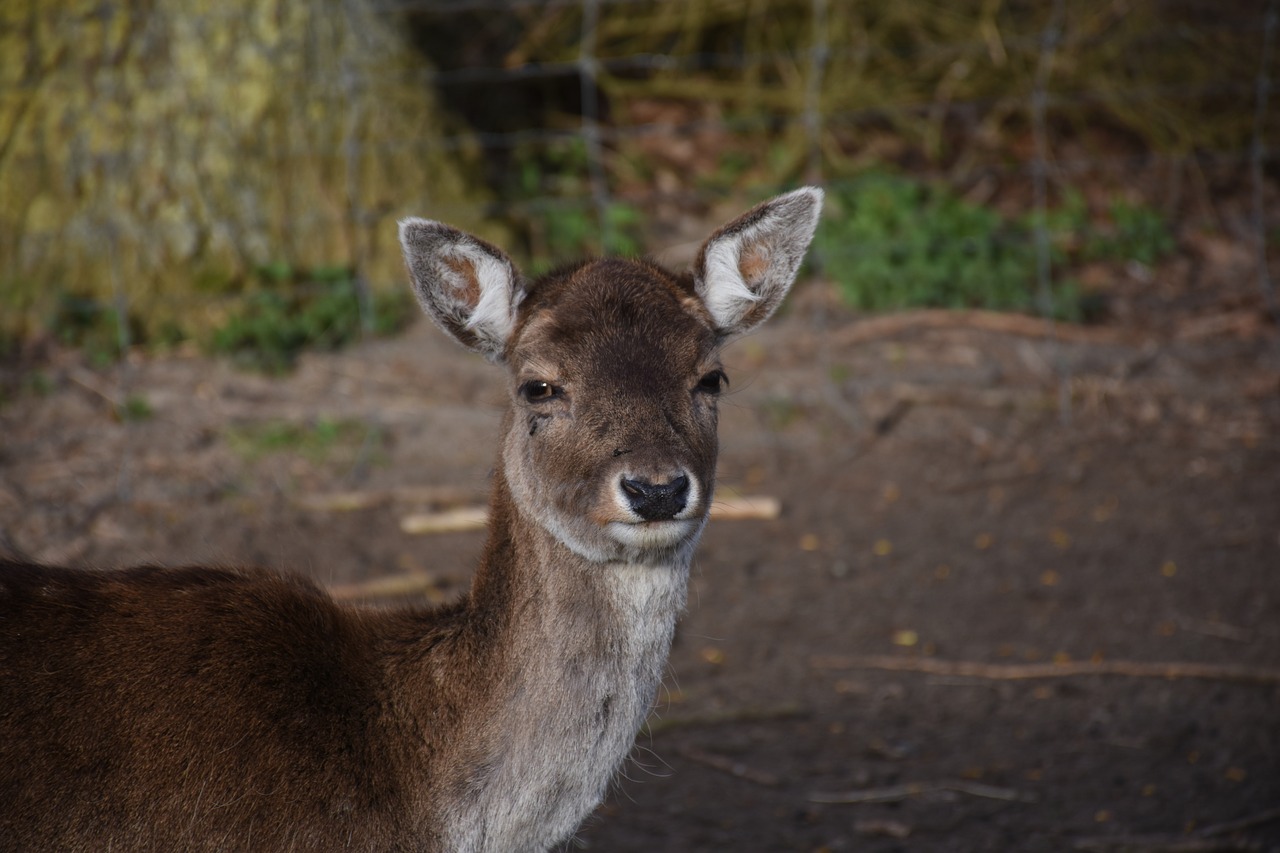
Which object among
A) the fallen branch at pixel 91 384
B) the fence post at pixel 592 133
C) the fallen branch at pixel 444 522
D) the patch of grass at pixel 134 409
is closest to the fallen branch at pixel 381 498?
the fallen branch at pixel 444 522

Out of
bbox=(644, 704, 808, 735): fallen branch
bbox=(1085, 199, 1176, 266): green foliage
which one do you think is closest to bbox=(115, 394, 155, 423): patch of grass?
bbox=(644, 704, 808, 735): fallen branch

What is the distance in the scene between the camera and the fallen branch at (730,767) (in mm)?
4547

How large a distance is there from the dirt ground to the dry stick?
0.01 metres

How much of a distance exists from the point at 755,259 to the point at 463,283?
2.65ft

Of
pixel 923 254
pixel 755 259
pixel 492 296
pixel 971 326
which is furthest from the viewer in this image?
pixel 923 254

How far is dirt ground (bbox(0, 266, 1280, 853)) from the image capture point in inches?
176

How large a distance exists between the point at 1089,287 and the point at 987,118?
2.13 m

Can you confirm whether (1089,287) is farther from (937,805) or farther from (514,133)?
(937,805)

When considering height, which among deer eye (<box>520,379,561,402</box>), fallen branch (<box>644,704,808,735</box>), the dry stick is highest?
deer eye (<box>520,379,561,402</box>)

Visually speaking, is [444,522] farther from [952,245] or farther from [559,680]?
[952,245]

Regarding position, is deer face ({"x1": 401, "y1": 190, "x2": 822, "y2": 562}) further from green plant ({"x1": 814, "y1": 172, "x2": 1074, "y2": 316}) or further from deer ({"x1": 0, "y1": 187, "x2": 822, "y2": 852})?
green plant ({"x1": 814, "y1": 172, "x2": 1074, "y2": 316})

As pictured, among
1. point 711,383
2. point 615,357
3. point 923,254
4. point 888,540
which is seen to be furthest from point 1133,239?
point 615,357

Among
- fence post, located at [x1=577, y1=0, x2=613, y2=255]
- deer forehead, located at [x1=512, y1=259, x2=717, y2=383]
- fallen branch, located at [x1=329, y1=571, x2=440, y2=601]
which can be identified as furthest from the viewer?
fence post, located at [x1=577, y1=0, x2=613, y2=255]

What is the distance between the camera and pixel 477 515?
622 centimetres
